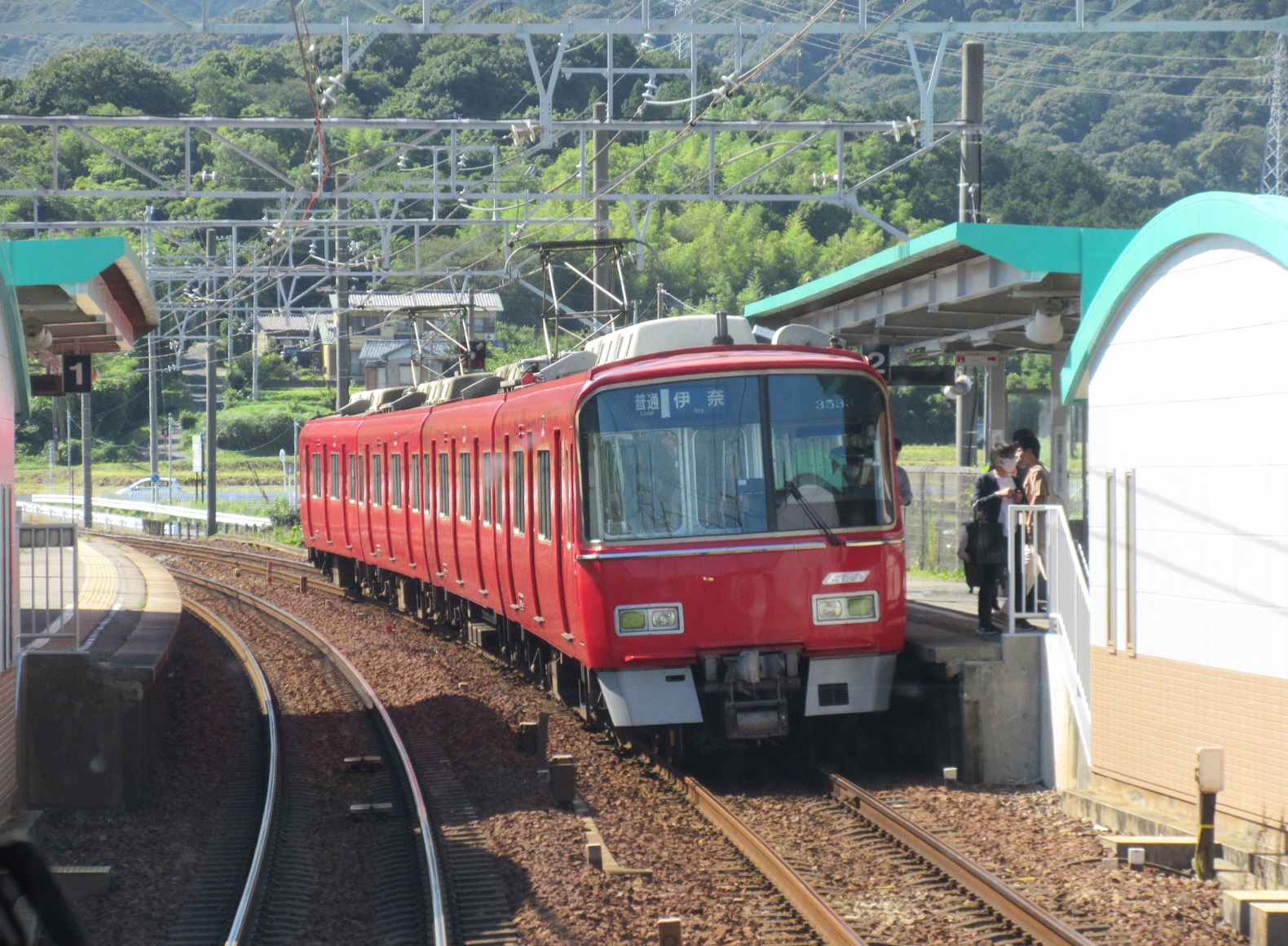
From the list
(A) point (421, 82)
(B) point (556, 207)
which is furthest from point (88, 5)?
(A) point (421, 82)

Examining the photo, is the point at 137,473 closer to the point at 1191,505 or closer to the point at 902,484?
the point at 902,484

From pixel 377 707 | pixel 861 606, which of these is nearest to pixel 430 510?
pixel 377 707

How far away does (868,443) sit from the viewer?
9523 millimetres

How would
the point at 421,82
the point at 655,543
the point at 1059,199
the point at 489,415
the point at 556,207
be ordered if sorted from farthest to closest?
the point at 556,207, the point at 1059,199, the point at 421,82, the point at 489,415, the point at 655,543

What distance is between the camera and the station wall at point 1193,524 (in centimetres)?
688

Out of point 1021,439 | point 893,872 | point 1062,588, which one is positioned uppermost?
point 1021,439

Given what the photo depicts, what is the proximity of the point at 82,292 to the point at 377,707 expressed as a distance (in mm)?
4393

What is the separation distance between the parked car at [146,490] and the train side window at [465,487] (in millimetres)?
39071

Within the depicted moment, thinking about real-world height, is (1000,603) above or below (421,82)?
below

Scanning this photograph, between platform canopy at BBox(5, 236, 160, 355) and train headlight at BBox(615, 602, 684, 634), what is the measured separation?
4042mm

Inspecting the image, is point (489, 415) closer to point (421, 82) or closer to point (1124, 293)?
point (1124, 293)

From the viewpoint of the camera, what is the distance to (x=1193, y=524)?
7.48 meters

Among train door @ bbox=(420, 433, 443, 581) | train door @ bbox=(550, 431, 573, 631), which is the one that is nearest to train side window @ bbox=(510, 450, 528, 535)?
train door @ bbox=(550, 431, 573, 631)

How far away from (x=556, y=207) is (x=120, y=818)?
7032 centimetres
